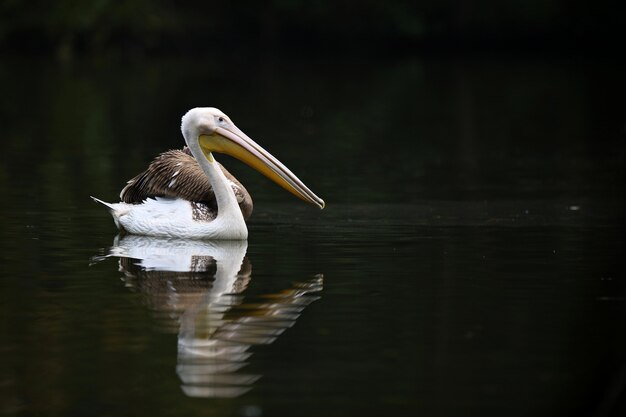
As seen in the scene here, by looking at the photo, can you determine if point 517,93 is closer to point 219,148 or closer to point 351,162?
point 351,162

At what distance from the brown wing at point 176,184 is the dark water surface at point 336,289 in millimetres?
366

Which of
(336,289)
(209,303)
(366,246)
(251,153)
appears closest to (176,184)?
(251,153)

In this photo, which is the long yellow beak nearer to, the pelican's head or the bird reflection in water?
the pelican's head

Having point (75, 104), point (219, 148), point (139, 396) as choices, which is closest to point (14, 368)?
point (139, 396)

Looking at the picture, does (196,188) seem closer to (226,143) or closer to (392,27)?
(226,143)

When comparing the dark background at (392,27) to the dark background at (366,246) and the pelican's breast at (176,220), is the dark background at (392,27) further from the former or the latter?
the pelican's breast at (176,220)

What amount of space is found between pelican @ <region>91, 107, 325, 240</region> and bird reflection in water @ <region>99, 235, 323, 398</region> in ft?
0.34

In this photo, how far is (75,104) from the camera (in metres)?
24.6

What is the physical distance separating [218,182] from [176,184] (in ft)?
1.10

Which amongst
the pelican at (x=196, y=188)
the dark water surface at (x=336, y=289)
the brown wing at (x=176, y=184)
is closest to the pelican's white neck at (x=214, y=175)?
the pelican at (x=196, y=188)

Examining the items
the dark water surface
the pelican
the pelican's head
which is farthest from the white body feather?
the pelican's head

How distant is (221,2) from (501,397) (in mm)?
44144

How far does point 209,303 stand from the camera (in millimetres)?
7219

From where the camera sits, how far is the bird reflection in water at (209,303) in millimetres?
5836
